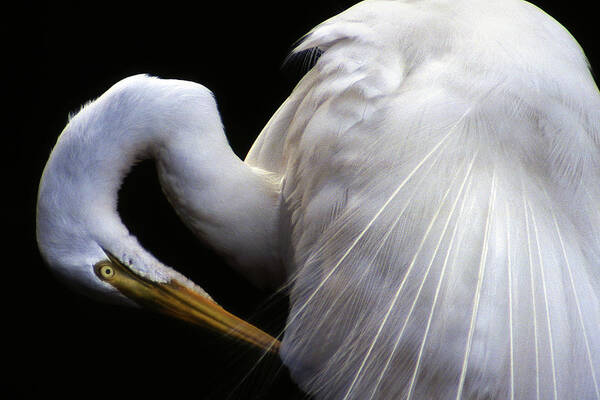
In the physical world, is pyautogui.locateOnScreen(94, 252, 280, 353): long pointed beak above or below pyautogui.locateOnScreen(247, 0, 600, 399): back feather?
below

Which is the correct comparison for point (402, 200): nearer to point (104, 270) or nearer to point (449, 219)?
point (449, 219)

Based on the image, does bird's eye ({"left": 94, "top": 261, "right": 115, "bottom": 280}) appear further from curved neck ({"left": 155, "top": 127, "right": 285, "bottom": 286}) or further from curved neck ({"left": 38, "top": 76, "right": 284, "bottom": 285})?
curved neck ({"left": 155, "top": 127, "right": 285, "bottom": 286})

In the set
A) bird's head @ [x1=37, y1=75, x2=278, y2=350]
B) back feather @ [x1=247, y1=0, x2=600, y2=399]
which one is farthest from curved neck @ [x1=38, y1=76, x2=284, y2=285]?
back feather @ [x1=247, y1=0, x2=600, y2=399]

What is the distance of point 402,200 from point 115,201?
592 mm

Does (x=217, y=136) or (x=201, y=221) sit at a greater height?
(x=217, y=136)

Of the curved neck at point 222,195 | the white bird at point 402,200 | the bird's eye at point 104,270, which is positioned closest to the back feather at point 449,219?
the white bird at point 402,200

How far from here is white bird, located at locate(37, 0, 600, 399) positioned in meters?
1.09

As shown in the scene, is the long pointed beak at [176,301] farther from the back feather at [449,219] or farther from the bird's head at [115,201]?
the back feather at [449,219]

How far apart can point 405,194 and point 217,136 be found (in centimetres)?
45

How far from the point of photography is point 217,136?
141cm

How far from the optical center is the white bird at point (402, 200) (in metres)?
1.09

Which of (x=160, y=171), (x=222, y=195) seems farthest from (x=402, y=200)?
(x=160, y=171)

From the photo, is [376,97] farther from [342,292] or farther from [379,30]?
[342,292]

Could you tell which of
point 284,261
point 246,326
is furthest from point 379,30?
point 246,326
